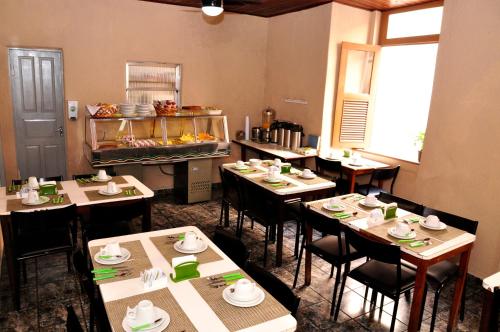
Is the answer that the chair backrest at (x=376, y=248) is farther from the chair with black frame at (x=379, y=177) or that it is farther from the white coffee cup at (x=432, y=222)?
the chair with black frame at (x=379, y=177)

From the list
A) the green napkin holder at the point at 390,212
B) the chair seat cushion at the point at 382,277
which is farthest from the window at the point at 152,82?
the chair seat cushion at the point at 382,277

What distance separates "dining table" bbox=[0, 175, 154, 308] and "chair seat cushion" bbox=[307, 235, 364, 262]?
1408 millimetres

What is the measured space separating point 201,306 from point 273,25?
5.10 m

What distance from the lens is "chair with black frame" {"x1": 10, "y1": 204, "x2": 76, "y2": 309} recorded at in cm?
264

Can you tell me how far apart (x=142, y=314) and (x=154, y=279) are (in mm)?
314

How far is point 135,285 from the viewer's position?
1.86 meters

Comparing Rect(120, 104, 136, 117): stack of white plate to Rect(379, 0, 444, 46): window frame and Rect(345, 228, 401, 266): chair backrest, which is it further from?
Rect(379, 0, 444, 46): window frame

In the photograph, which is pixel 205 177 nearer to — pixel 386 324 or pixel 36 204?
pixel 36 204

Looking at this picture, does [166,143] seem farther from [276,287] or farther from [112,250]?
[276,287]

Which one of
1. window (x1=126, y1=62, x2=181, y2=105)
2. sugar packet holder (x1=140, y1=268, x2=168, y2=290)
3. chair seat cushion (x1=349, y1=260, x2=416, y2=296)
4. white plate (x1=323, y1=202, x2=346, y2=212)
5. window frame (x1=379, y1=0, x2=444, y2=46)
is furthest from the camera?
window (x1=126, y1=62, x2=181, y2=105)

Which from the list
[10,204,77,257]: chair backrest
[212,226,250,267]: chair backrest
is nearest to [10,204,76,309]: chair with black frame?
[10,204,77,257]: chair backrest

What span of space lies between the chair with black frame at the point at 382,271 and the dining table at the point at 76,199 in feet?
5.63

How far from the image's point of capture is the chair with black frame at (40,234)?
2637mm

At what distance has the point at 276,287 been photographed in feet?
6.29
